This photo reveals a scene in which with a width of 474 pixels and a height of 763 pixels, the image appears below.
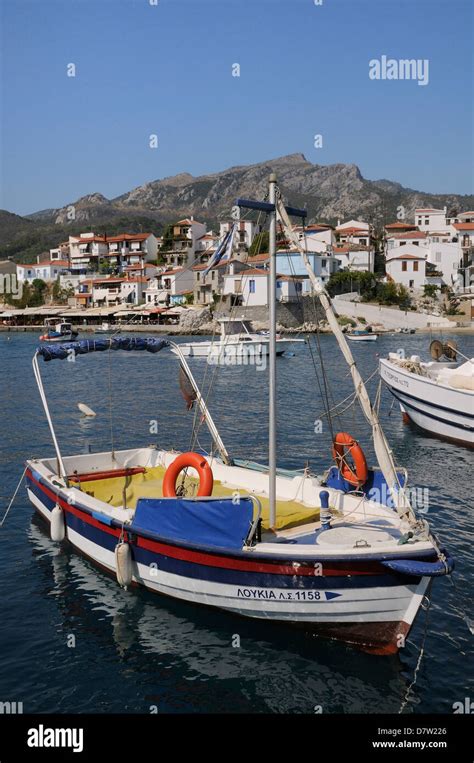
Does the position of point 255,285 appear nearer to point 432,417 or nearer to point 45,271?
point 432,417

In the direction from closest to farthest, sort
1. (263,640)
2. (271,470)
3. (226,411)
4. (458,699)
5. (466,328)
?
(458,699) < (263,640) < (271,470) < (226,411) < (466,328)

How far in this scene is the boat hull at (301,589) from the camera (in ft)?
38.0

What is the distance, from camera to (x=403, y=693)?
11078 mm

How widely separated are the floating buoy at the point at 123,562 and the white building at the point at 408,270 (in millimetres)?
94327

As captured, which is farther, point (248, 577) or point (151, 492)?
point (151, 492)

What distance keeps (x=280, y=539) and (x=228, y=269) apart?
256 feet

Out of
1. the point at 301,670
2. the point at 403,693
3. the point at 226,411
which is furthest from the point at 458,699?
the point at 226,411

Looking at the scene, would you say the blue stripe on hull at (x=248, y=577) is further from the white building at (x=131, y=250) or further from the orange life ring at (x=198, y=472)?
the white building at (x=131, y=250)

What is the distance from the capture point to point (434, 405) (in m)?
29.3

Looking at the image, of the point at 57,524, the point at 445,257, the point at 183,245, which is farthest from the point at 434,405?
the point at 183,245

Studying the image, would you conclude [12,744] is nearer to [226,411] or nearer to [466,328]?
[226,411]

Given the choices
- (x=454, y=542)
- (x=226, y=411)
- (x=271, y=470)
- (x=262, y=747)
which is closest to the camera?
(x=262, y=747)

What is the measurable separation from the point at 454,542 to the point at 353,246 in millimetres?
95421

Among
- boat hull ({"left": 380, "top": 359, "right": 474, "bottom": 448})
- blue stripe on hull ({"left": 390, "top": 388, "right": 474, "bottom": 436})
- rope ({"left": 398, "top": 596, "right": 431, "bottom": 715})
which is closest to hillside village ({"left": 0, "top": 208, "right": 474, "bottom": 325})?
boat hull ({"left": 380, "top": 359, "right": 474, "bottom": 448})
